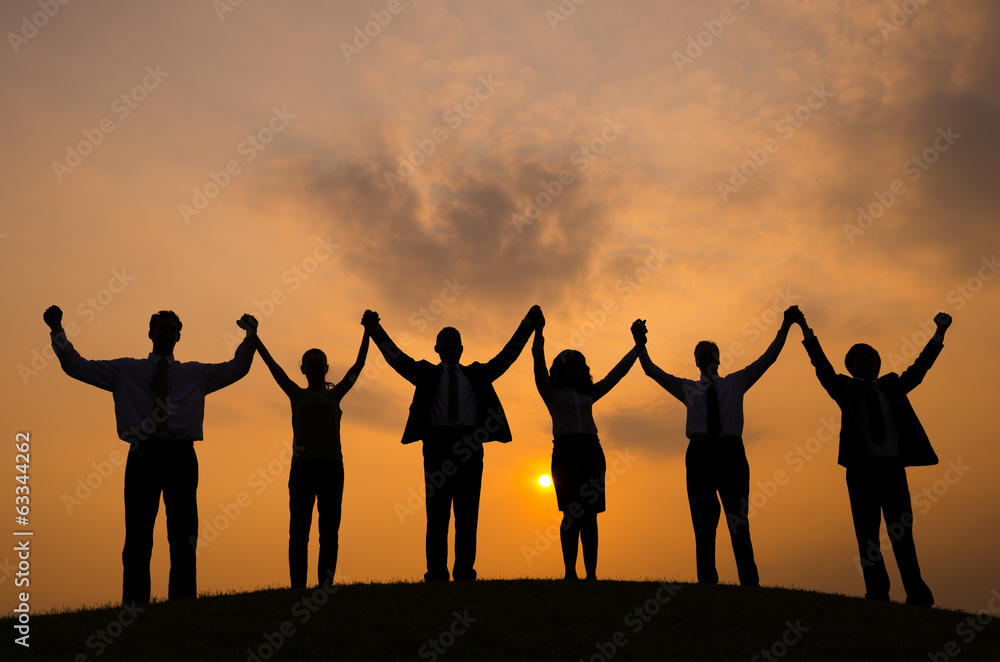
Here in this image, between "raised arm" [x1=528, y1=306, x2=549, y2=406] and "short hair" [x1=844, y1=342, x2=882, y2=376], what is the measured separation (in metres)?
4.53

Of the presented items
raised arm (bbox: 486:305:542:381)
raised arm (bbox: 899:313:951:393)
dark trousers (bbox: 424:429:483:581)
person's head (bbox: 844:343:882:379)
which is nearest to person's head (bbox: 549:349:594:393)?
raised arm (bbox: 486:305:542:381)

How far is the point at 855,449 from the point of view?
1143 cm

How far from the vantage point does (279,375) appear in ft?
36.7

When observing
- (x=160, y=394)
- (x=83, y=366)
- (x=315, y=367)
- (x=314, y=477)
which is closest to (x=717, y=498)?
(x=314, y=477)

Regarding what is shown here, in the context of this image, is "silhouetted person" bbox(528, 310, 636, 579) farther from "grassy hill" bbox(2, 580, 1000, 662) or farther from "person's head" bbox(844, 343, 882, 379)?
"person's head" bbox(844, 343, 882, 379)

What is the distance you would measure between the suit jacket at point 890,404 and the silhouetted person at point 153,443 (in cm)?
845

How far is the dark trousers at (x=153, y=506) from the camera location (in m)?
9.45

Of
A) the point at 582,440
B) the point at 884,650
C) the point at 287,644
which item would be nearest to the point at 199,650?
the point at 287,644

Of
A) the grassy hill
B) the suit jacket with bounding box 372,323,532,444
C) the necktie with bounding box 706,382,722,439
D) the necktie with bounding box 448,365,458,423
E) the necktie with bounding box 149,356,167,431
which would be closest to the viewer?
the grassy hill

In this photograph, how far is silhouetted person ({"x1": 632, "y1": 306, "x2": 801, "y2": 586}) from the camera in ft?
36.4

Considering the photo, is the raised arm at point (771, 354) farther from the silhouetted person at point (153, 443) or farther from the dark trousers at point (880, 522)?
the silhouetted person at point (153, 443)

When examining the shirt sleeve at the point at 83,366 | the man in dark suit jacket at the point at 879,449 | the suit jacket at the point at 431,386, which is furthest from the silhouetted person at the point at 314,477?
the man in dark suit jacket at the point at 879,449

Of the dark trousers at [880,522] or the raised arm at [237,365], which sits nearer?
the raised arm at [237,365]

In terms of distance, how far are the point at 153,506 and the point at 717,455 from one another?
7.20 metres
